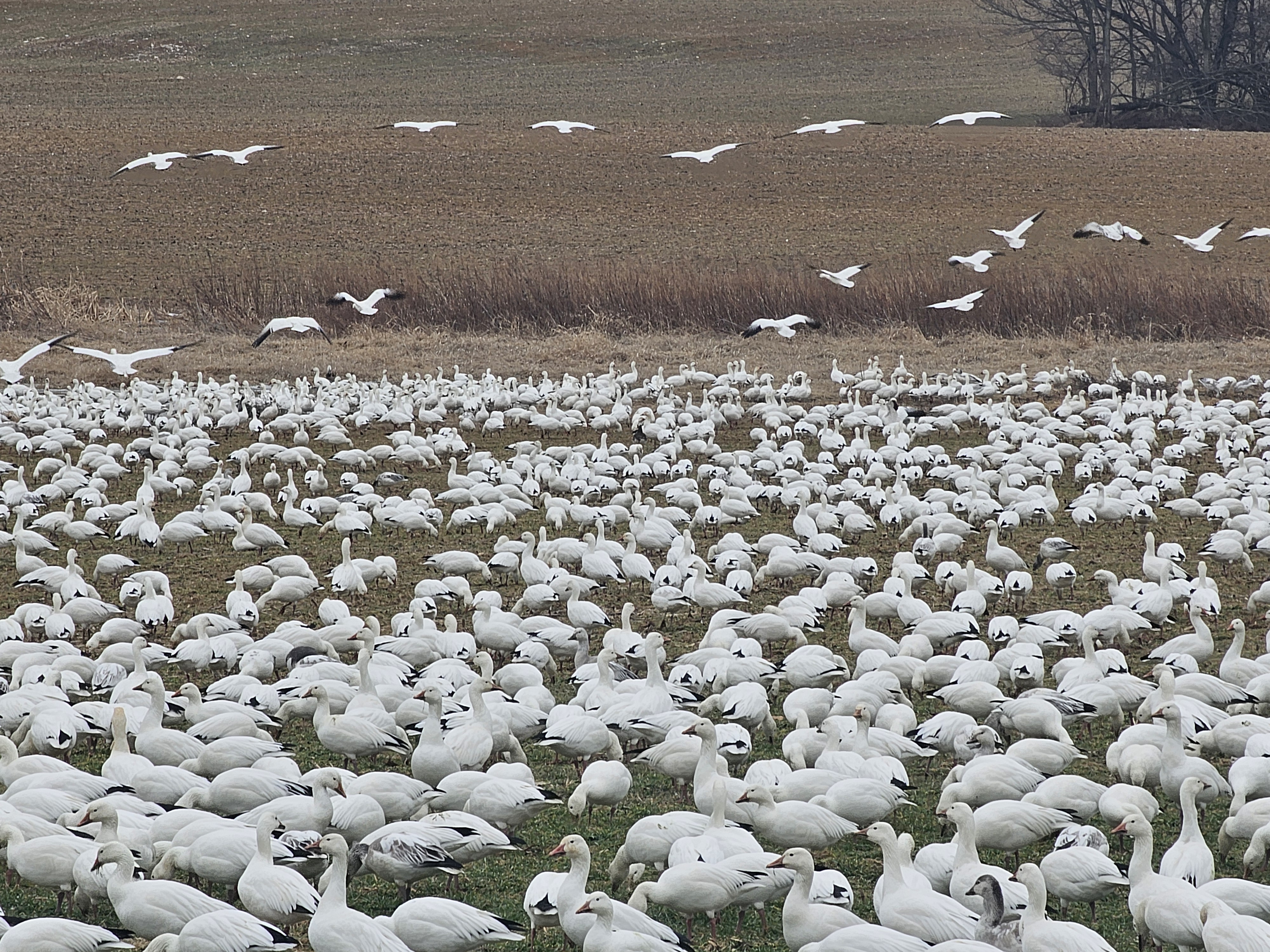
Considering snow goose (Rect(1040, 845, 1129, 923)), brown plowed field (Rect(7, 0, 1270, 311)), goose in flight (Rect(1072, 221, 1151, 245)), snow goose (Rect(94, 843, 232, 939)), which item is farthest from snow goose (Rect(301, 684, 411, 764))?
brown plowed field (Rect(7, 0, 1270, 311))

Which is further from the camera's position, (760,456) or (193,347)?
(193,347)

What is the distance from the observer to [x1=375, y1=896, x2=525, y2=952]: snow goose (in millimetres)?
4801

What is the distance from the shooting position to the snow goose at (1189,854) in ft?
16.8

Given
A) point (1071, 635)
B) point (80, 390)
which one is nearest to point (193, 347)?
point (80, 390)

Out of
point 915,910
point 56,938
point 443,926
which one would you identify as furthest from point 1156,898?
point 56,938

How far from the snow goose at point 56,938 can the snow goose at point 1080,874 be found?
3123mm

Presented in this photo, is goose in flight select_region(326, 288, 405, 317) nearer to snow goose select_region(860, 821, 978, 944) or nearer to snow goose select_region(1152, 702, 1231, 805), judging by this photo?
snow goose select_region(1152, 702, 1231, 805)

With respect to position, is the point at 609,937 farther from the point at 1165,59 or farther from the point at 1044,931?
the point at 1165,59

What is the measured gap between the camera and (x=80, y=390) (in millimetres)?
19656

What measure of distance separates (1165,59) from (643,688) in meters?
56.7

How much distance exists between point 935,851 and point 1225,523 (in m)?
7.68

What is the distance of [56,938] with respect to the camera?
4.57 meters

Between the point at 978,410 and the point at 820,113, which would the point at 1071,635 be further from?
the point at 820,113

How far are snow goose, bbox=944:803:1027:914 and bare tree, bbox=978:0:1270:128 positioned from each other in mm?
47871
